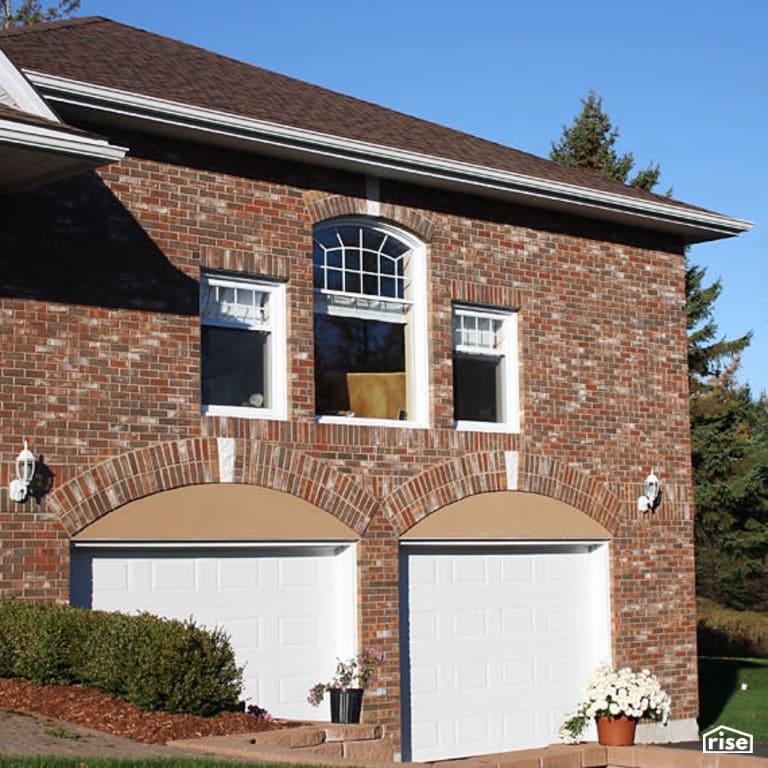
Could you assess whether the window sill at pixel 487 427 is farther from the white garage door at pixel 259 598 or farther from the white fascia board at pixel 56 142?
the white fascia board at pixel 56 142

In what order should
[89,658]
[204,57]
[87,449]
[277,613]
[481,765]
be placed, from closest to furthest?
[89,658] → [481,765] → [87,449] → [277,613] → [204,57]

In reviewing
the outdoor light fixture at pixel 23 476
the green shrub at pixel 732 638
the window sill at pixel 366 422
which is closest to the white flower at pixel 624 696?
the window sill at pixel 366 422

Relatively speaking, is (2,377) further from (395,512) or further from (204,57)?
(204,57)

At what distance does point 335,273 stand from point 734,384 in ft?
120

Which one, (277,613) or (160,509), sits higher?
(160,509)

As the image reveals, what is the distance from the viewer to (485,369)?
664 inches

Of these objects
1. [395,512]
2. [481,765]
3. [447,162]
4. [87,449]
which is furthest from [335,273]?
[481,765]

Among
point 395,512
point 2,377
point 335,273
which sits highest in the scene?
point 335,273

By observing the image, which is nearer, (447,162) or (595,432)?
(447,162)

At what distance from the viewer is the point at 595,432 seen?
17609mm

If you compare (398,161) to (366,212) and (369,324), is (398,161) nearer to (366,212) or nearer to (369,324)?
(366,212)

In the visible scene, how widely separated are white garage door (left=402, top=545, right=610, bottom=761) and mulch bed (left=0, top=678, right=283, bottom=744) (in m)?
5.15

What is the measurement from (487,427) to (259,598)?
12.7 feet

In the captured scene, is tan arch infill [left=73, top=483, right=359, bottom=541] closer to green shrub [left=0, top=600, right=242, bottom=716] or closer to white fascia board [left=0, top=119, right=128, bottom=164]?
green shrub [left=0, top=600, right=242, bottom=716]
